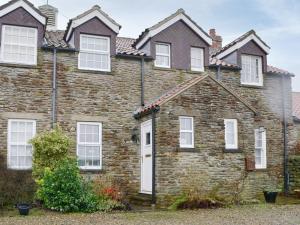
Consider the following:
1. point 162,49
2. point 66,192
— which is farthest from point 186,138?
point 66,192

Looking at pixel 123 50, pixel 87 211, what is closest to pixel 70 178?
pixel 87 211

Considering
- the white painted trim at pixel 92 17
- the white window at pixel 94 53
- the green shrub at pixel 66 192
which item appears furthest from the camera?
the white window at pixel 94 53

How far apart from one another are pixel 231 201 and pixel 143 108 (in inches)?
231

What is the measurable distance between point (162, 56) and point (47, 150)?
307 inches

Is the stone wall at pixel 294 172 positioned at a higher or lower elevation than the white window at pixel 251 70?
lower

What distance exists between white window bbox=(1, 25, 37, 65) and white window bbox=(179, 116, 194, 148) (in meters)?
7.24

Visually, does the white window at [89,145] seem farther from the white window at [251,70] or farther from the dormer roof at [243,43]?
the white window at [251,70]

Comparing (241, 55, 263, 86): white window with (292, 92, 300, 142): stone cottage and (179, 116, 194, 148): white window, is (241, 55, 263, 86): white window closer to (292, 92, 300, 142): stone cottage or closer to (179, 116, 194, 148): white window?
(292, 92, 300, 142): stone cottage

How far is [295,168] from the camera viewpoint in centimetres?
2455

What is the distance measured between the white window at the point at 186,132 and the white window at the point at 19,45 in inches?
285

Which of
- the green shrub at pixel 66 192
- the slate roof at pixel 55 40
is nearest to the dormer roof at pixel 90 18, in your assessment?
the slate roof at pixel 55 40

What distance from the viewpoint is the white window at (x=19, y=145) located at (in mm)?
19328

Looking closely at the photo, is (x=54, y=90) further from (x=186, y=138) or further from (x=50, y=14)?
(x=50, y=14)

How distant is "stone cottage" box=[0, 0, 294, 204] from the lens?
19.3 m
